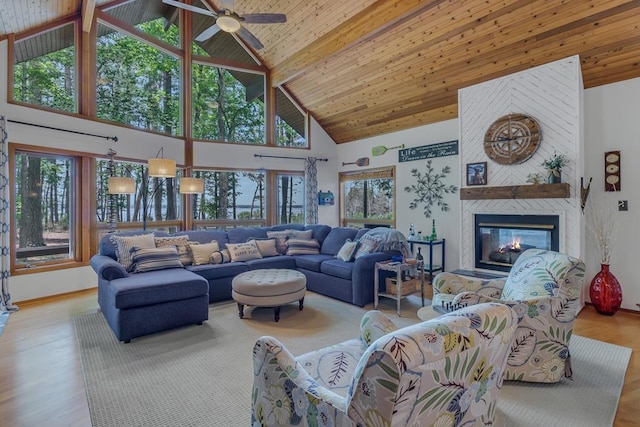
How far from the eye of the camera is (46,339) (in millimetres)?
3230

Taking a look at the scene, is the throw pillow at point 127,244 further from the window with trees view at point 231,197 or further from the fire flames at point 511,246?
the fire flames at point 511,246

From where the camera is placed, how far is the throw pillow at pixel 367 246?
462 centimetres

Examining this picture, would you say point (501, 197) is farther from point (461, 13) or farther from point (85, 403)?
point (85, 403)

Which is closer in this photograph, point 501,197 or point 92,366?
point 92,366

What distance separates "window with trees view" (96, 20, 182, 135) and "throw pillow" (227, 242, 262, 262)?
2854mm

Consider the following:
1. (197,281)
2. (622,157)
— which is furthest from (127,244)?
(622,157)

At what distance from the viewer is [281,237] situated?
575 centimetres

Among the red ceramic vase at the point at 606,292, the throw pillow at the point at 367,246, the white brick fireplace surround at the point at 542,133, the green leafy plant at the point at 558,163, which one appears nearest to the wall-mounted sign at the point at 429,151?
the white brick fireplace surround at the point at 542,133

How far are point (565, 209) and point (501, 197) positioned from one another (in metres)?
0.73

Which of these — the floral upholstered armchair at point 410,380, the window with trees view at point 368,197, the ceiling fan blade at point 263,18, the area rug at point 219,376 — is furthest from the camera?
the window with trees view at point 368,197

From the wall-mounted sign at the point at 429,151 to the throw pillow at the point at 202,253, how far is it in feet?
13.3

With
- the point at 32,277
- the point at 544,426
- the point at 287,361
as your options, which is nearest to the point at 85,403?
the point at 287,361

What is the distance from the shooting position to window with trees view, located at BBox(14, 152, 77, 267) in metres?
4.59

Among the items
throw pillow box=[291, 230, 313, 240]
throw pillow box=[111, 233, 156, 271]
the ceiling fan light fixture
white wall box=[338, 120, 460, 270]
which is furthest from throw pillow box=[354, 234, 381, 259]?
the ceiling fan light fixture
